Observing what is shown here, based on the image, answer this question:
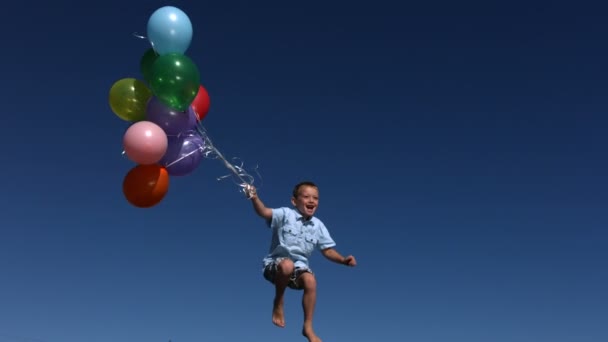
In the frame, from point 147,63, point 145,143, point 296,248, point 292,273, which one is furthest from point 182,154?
point 292,273

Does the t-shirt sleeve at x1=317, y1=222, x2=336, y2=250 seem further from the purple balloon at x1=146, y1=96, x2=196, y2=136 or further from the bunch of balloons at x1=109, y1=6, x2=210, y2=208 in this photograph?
the purple balloon at x1=146, y1=96, x2=196, y2=136

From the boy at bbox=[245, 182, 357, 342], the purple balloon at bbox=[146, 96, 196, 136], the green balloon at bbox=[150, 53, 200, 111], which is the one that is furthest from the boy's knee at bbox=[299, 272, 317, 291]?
the green balloon at bbox=[150, 53, 200, 111]

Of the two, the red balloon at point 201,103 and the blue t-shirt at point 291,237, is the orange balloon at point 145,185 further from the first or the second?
the blue t-shirt at point 291,237

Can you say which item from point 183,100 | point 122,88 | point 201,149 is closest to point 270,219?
point 201,149

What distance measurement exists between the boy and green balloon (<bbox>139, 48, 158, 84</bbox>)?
1.87 m

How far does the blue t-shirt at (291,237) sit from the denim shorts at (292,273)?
6 cm

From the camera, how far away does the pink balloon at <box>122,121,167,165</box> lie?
304 inches

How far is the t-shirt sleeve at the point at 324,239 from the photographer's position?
8.39 metres

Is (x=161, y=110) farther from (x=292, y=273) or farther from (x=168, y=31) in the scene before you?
(x=292, y=273)

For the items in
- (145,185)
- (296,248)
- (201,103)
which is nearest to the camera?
(145,185)

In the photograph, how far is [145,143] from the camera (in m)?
7.70

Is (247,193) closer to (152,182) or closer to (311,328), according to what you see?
(152,182)

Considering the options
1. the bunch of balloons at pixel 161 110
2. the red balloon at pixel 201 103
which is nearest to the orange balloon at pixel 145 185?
the bunch of balloons at pixel 161 110

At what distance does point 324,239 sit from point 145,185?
7.26 feet
